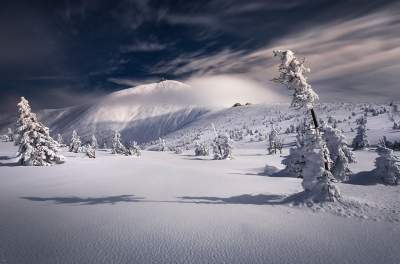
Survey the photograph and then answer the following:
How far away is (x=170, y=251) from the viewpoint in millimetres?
12234

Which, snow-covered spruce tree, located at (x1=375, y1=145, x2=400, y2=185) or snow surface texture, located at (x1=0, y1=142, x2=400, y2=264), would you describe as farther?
snow-covered spruce tree, located at (x1=375, y1=145, x2=400, y2=185)

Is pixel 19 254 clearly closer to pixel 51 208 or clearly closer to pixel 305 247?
pixel 51 208

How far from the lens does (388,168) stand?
2659 centimetres

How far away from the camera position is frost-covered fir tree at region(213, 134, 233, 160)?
309 ft

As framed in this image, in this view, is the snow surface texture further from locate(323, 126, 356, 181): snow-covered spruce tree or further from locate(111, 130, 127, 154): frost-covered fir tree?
locate(111, 130, 127, 154): frost-covered fir tree

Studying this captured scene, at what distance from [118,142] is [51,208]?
95.8 meters

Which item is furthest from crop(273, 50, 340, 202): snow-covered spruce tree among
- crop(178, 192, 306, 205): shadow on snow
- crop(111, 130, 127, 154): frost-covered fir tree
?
crop(111, 130, 127, 154): frost-covered fir tree

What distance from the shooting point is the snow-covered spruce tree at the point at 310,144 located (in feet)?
61.9

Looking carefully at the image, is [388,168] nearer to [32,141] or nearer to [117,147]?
[32,141]

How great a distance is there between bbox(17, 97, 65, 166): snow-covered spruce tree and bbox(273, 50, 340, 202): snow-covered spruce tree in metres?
38.1

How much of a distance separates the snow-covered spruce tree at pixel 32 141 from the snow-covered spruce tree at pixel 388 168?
43.7 metres

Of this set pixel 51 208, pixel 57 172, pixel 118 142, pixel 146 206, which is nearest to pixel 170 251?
pixel 146 206

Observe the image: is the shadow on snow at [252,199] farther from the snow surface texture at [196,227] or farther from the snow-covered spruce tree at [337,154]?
the snow-covered spruce tree at [337,154]

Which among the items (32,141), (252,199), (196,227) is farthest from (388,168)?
(32,141)
